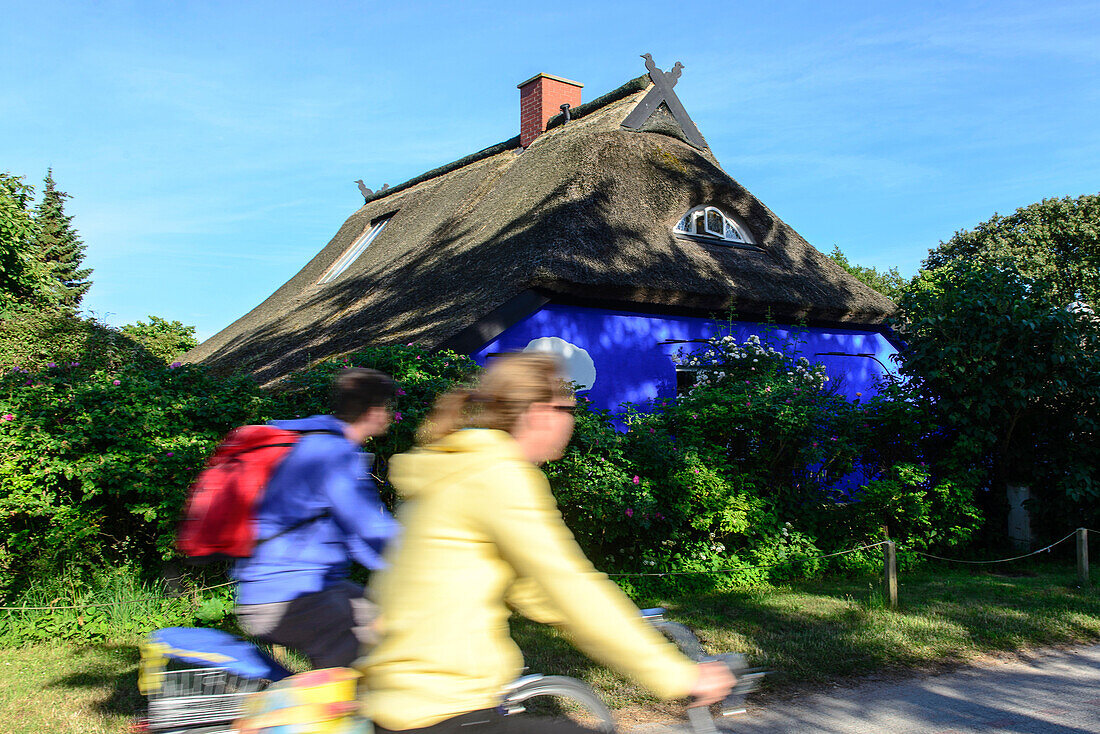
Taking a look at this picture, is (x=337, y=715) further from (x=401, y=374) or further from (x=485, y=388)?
(x=401, y=374)

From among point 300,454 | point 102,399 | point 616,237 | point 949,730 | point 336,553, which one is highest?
point 616,237

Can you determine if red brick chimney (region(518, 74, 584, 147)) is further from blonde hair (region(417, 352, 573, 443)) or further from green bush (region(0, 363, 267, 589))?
blonde hair (region(417, 352, 573, 443))

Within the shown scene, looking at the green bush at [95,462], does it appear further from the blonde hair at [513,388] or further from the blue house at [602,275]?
the blonde hair at [513,388]

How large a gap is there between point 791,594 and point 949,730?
3.16 metres

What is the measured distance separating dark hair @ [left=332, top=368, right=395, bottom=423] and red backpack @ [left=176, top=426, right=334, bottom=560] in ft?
0.54

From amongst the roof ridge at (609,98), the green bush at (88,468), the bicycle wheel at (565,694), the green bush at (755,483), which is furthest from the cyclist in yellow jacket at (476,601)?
the roof ridge at (609,98)

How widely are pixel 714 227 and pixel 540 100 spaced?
5.88m

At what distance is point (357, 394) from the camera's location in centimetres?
317

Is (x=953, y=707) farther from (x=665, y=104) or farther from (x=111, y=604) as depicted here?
(x=665, y=104)

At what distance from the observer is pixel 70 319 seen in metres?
10.6

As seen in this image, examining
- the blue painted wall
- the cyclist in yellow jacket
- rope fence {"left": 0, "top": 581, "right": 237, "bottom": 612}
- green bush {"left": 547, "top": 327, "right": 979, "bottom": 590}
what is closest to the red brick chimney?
the blue painted wall

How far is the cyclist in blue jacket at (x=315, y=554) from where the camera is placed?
2809mm

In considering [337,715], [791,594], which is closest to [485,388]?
[337,715]

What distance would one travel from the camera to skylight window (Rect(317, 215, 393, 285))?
1755 centimetres
